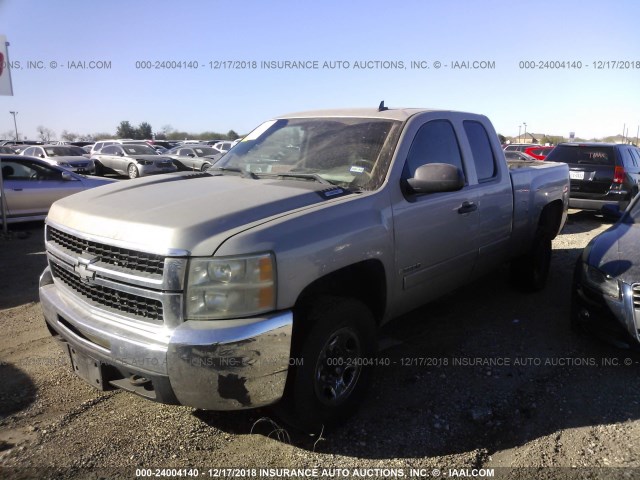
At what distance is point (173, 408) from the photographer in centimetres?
320

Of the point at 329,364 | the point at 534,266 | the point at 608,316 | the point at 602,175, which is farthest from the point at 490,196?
the point at 602,175

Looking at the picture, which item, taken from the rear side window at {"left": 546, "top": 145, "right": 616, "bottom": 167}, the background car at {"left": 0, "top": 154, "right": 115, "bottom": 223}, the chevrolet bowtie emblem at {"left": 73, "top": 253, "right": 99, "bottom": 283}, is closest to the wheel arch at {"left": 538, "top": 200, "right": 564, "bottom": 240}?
the chevrolet bowtie emblem at {"left": 73, "top": 253, "right": 99, "bottom": 283}

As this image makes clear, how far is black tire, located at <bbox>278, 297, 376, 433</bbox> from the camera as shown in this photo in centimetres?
262

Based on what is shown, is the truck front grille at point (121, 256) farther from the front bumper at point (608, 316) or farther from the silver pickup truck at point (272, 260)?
the front bumper at point (608, 316)

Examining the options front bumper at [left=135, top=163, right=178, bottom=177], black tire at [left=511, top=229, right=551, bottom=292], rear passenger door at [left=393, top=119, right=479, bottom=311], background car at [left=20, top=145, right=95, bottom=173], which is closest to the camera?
rear passenger door at [left=393, top=119, right=479, bottom=311]

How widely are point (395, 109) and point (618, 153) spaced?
8.70 metres

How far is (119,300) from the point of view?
Answer: 255 centimetres

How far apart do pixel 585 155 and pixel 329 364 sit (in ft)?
33.3

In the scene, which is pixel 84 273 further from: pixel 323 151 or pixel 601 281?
pixel 601 281

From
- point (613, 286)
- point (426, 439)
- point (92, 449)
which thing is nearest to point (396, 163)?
point (426, 439)

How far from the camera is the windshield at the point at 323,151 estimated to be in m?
3.34

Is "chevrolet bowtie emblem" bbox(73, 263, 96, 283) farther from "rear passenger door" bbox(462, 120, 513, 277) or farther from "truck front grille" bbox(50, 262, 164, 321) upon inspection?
"rear passenger door" bbox(462, 120, 513, 277)

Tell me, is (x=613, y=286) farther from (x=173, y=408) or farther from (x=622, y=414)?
(x=173, y=408)

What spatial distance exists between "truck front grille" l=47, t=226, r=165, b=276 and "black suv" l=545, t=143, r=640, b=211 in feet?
32.8
